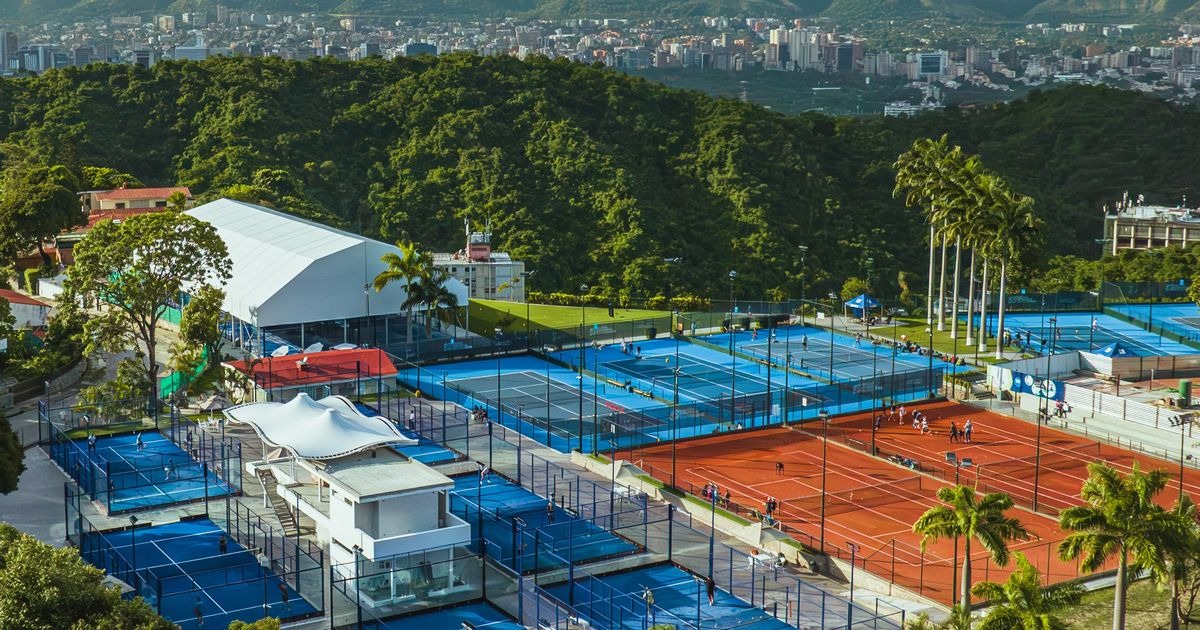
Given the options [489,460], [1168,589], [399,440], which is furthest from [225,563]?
[1168,589]

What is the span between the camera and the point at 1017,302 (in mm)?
93562

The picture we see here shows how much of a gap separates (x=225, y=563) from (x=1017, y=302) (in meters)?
62.5

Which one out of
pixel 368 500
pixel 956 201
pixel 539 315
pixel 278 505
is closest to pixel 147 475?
pixel 278 505

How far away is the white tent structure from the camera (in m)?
73.9

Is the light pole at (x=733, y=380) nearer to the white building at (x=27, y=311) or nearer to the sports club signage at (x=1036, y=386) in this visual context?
the sports club signage at (x=1036, y=386)

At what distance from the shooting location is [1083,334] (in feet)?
286

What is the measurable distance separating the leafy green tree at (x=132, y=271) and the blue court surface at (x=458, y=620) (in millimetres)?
24846

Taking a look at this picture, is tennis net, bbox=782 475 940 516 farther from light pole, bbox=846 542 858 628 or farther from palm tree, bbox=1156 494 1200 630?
palm tree, bbox=1156 494 1200 630

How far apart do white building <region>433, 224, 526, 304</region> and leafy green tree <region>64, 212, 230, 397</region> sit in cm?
3117

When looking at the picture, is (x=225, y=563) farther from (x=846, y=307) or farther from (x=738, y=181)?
(x=738, y=181)

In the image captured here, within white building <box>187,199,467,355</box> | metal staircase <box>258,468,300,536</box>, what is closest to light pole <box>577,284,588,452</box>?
white building <box>187,199,467,355</box>

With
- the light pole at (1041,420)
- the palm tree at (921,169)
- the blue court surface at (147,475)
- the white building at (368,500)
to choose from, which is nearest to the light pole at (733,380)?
the palm tree at (921,169)

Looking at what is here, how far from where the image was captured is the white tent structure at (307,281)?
Answer: 7388cm

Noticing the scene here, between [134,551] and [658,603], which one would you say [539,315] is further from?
[658,603]
